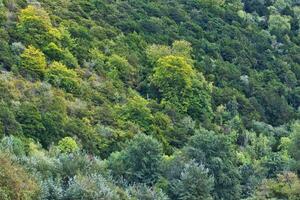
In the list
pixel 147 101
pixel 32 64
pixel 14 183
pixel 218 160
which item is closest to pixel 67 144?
pixel 218 160

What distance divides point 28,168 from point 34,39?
23223 millimetres

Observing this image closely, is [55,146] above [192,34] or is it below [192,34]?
above

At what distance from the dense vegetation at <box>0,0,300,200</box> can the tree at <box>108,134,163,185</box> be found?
6 cm

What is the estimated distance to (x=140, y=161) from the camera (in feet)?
125

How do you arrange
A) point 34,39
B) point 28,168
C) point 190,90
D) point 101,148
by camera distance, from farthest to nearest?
point 190,90 < point 34,39 < point 101,148 < point 28,168

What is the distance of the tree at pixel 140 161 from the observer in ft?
123

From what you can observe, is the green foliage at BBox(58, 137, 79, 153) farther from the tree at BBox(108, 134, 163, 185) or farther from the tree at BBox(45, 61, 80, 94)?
the tree at BBox(45, 61, 80, 94)

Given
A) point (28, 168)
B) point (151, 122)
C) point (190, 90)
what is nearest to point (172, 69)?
point (190, 90)

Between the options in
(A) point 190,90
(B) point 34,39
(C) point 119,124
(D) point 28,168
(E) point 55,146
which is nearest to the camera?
(D) point 28,168

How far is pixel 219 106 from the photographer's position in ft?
191

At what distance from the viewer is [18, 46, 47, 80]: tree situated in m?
47.3

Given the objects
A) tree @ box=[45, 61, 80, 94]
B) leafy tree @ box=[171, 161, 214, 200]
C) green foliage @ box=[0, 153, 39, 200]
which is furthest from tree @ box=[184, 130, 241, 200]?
green foliage @ box=[0, 153, 39, 200]

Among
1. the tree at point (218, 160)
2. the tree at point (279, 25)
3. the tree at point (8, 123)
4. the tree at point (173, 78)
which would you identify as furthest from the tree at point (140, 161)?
the tree at point (279, 25)

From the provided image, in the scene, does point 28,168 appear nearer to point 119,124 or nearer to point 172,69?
point 119,124
